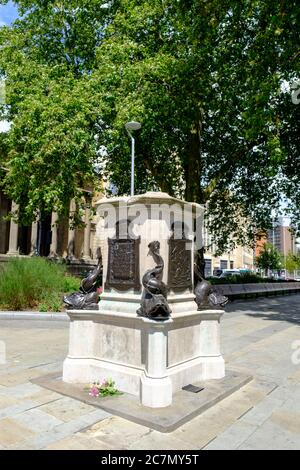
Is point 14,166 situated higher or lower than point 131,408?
higher

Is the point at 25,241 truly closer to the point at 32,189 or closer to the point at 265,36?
the point at 32,189

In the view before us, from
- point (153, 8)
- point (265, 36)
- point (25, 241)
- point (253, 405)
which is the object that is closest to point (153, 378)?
point (253, 405)

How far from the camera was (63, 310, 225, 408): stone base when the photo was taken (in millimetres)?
4562

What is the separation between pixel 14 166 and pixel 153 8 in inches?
386

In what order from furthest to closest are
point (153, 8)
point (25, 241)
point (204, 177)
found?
point (25, 241)
point (204, 177)
point (153, 8)

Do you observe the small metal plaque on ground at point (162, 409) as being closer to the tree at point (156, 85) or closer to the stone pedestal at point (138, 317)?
the stone pedestal at point (138, 317)

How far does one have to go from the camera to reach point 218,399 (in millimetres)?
4812

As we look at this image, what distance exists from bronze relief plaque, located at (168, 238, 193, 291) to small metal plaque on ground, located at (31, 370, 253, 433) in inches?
58.3

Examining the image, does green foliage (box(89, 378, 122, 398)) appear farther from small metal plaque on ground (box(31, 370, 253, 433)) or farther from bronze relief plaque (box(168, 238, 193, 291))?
bronze relief plaque (box(168, 238, 193, 291))

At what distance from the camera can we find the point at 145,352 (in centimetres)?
489

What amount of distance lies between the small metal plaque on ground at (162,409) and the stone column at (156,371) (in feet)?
0.34

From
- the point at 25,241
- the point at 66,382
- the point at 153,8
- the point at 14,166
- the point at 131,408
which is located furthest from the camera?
the point at 25,241
